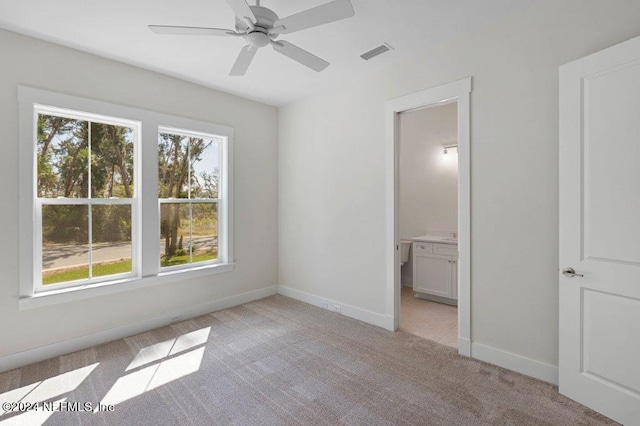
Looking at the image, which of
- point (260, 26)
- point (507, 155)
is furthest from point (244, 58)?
point (507, 155)

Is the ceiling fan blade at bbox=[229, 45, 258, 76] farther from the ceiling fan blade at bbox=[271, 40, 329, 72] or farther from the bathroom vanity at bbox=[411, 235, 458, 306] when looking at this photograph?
the bathroom vanity at bbox=[411, 235, 458, 306]

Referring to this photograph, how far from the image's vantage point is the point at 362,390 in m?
2.26

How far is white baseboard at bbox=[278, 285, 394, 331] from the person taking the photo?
11.1 feet

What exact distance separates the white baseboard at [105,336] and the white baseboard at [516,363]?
9.48 ft

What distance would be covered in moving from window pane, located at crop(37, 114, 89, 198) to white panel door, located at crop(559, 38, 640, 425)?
4.11m

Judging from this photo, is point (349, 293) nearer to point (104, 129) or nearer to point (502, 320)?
point (502, 320)

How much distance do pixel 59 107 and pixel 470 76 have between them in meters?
3.69

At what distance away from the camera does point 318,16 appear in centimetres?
185

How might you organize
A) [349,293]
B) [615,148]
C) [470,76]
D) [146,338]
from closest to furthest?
[615,148] < [470,76] < [146,338] < [349,293]

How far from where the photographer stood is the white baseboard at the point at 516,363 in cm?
230

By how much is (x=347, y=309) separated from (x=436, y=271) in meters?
1.44

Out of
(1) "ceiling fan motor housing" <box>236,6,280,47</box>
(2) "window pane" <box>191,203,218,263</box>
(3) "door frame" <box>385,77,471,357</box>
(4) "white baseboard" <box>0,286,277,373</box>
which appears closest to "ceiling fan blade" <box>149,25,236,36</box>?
(1) "ceiling fan motor housing" <box>236,6,280,47</box>

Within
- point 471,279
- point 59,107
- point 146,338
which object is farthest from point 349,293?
point 59,107

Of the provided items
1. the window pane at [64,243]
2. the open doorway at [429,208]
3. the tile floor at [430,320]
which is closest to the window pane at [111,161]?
the window pane at [64,243]
